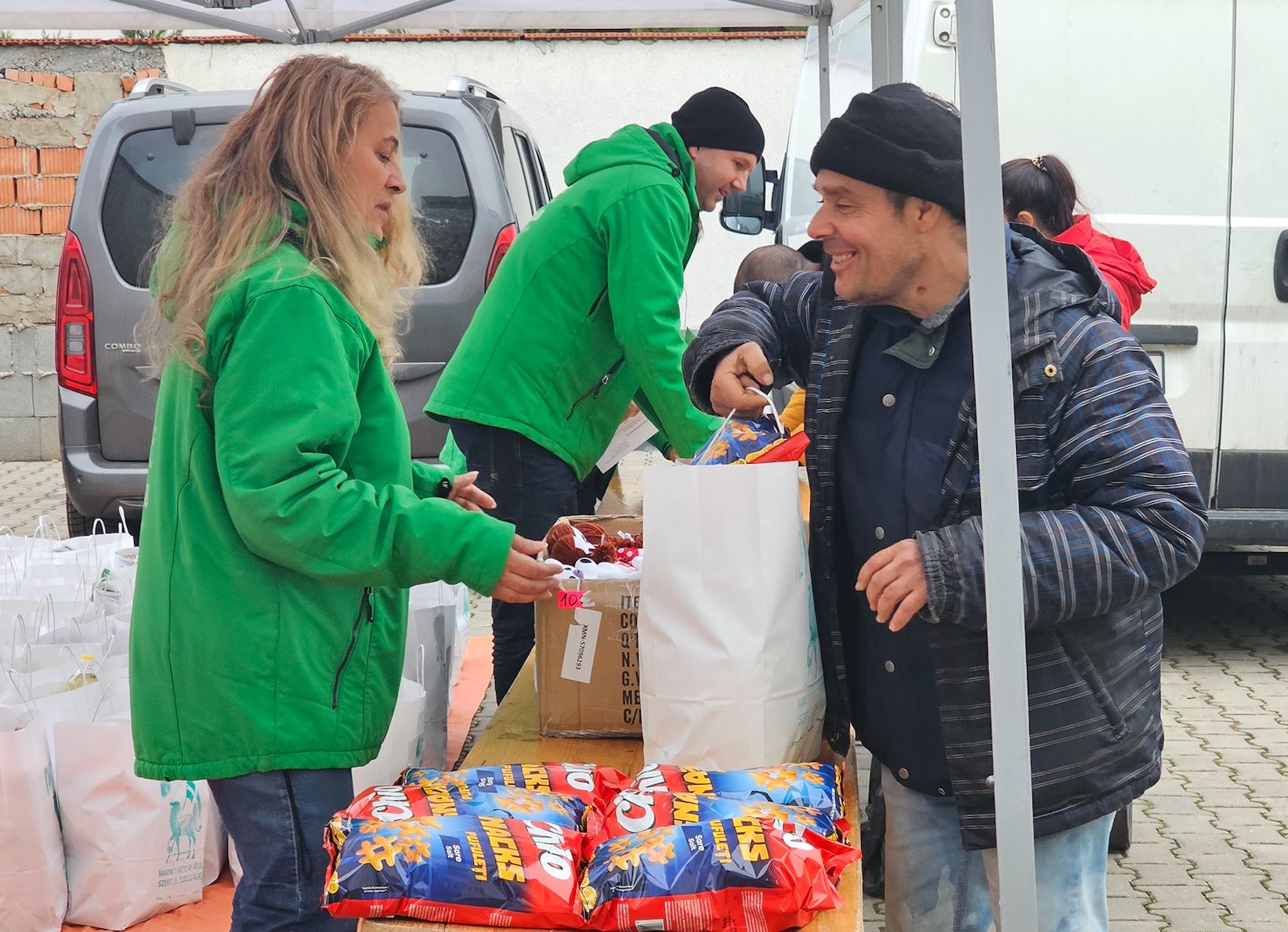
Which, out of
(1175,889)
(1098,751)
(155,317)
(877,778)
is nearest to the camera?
(1098,751)

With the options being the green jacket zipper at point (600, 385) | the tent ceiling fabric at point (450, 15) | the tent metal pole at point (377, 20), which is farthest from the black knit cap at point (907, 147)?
the tent metal pole at point (377, 20)

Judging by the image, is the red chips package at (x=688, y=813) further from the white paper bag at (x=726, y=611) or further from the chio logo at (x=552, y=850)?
the white paper bag at (x=726, y=611)

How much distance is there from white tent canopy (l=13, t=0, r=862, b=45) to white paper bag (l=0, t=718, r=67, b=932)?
7.65 feet

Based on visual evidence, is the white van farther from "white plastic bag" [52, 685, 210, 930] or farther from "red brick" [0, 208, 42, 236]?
"red brick" [0, 208, 42, 236]

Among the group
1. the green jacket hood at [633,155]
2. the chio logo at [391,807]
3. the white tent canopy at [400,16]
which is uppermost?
the white tent canopy at [400,16]

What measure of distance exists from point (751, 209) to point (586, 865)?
476 centimetres

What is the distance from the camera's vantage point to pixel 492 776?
1.83 meters

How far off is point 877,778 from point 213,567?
1.77 meters

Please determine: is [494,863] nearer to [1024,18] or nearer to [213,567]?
[213,567]

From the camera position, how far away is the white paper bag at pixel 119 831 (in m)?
2.87

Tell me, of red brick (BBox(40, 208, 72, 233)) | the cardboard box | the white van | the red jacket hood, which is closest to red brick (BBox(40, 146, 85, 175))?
red brick (BBox(40, 208, 72, 233))

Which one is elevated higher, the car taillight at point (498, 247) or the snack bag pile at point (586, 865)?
the car taillight at point (498, 247)

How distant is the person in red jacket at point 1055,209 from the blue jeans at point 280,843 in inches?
92.4

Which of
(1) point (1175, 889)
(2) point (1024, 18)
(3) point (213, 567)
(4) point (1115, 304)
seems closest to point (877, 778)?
(1) point (1175, 889)
